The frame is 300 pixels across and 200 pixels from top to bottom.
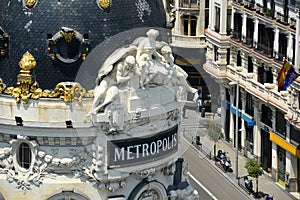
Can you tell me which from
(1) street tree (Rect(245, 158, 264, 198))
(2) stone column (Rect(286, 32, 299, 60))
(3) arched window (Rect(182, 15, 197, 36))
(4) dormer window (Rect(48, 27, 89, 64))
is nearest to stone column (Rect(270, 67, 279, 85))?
(2) stone column (Rect(286, 32, 299, 60))

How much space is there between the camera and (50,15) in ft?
90.7

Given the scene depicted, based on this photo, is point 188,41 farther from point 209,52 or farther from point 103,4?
point 103,4

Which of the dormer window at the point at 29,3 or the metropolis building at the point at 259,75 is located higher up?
the dormer window at the point at 29,3

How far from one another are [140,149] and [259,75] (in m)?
69.7

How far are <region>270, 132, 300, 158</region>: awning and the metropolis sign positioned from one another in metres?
59.6

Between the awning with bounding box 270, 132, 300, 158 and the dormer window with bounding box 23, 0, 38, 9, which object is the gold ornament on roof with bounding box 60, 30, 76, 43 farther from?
the awning with bounding box 270, 132, 300, 158

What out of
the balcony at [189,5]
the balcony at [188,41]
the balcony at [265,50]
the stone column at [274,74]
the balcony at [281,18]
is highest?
the balcony at [281,18]

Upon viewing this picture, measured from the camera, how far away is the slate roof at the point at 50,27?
27.6 meters

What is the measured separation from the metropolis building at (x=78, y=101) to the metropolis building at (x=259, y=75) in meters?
59.2

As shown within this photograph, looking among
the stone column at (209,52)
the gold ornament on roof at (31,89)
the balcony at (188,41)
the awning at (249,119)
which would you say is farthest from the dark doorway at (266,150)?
the gold ornament on roof at (31,89)

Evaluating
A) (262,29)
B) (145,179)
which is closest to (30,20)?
(145,179)

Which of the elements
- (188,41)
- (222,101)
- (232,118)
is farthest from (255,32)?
(188,41)

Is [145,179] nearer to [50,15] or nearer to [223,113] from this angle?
[50,15]

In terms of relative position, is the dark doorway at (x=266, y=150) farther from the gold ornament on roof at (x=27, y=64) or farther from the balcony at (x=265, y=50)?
the gold ornament on roof at (x=27, y=64)
